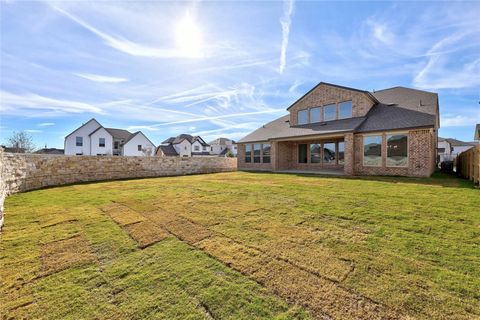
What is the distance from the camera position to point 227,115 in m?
41.4

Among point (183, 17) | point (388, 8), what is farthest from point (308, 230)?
point (388, 8)

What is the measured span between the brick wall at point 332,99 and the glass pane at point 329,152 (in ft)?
8.77

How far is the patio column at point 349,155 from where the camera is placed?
1283cm

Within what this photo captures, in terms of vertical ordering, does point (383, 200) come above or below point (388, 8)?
below

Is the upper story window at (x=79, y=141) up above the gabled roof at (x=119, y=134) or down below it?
below

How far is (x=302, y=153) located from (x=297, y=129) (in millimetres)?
2229

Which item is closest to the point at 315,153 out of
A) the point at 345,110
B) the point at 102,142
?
the point at 345,110

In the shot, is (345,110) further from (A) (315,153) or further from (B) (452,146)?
(B) (452,146)

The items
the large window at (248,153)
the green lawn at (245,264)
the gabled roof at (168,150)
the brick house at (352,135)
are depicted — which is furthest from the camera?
the gabled roof at (168,150)

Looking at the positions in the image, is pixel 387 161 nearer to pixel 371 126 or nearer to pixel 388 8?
Answer: pixel 371 126

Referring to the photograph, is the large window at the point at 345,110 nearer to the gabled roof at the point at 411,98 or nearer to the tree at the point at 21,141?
the gabled roof at the point at 411,98

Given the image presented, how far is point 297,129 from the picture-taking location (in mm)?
16812

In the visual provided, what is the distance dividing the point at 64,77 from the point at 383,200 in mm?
16783

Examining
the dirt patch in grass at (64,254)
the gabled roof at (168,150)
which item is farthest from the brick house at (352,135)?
the gabled roof at (168,150)
